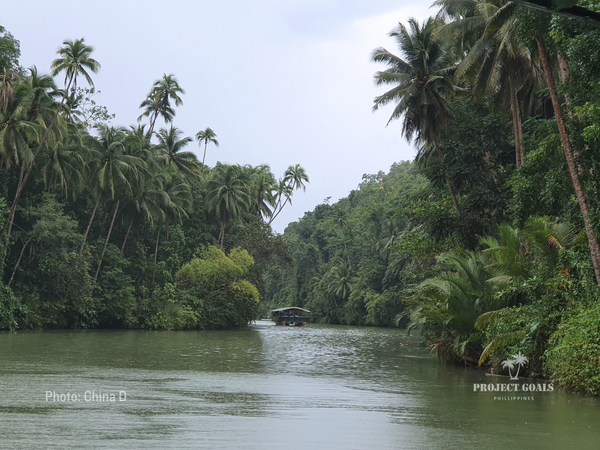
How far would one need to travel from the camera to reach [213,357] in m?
20.4

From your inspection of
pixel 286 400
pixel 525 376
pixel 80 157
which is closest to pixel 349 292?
pixel 80 157

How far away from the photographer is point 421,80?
25672mm

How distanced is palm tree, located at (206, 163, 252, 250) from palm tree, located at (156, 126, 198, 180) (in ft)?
8.46

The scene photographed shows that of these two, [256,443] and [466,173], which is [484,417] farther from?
[466,173]

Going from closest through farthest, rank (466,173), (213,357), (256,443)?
(256,443), (213,357), (466,173)

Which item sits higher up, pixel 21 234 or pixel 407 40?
pixel 407 40

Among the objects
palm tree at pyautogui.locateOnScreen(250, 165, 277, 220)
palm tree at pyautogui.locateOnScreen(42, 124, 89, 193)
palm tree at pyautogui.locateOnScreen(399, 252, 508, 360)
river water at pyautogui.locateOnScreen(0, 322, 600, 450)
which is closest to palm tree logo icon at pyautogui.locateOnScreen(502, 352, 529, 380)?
river water at pyautogui.locateOnScreen(0, 322, 600, 450)

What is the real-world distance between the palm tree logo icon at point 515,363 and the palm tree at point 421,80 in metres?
10.9

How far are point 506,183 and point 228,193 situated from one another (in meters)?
34.1

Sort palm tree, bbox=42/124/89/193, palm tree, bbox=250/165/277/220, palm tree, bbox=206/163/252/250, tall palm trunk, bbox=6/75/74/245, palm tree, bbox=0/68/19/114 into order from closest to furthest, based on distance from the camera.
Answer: palm tree, bbox=0/68/19/114 → tall palm trunk, bbox=6/75/74/245 → palm tree, bbox=42/124/89/193 → palm tree, bbox=206/163/252/250 → palm tree, bbox=250/165/277/220

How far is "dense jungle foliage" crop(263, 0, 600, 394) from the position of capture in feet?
41.2

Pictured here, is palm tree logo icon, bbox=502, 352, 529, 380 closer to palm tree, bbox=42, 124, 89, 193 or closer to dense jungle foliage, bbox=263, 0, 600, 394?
dense jungle foliage, bbox=263, 0, 600, 394

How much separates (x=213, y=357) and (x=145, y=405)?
11.3m
